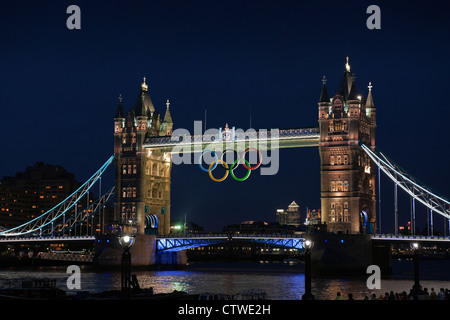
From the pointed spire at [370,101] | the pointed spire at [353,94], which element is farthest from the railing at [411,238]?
the pointed spire at [370,101]

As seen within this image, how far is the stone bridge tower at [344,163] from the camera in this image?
96812 millimetres

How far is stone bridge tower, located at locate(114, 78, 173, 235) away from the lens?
11288cm

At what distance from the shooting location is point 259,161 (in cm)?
9975

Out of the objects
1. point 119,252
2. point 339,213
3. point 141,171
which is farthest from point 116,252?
point 339,213

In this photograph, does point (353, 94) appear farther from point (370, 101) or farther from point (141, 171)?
point (141, 171)

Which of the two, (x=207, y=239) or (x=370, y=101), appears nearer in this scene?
(x=370, y=101)

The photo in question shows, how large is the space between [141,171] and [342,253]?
117 feet

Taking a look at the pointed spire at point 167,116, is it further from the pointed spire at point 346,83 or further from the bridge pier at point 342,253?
the bridge pier at point 342,253

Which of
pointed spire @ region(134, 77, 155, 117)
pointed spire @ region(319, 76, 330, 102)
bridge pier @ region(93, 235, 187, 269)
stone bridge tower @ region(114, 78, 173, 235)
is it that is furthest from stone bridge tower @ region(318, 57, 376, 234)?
pointed spire @ region(134, 77, 155, 117)

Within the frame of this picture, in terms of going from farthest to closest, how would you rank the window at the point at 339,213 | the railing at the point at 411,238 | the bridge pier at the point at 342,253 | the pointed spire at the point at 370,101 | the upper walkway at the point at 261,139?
1. the pointed spire at the point at 370,101
2. the upper walkway at the point at 261,139
3. the window at the point at 339,213
4. the bridge pier at the point at 342,253
5. the railing at the point at 411,238

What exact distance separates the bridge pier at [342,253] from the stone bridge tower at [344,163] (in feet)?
16.3

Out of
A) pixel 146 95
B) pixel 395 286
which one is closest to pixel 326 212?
pixel 395 286

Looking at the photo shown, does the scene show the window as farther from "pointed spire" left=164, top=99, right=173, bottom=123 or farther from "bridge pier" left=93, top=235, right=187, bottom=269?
"pointed spire" left=164, top=99, right=173, bottom=123
